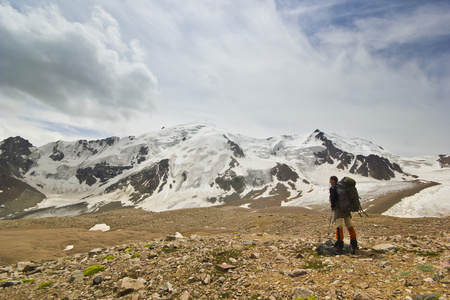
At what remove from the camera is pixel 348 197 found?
33.7 feet

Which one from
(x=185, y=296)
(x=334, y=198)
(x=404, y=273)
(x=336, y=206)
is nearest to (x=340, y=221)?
(x=336, y=206)

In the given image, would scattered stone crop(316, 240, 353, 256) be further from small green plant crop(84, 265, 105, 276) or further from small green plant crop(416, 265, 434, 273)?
small green plant crop(84, 265, 105, 276)

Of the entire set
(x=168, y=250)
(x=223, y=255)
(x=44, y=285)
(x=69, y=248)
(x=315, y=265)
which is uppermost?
(x=315, y=265)

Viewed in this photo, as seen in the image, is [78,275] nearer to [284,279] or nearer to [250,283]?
[250,283]

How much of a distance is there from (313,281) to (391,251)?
4.54m

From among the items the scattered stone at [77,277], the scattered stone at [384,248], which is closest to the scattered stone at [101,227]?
the scattered stone at [77,277]

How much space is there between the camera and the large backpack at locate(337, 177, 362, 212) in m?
10.1

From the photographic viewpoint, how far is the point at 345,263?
8047 millimetres

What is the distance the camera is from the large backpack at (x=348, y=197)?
1010cm

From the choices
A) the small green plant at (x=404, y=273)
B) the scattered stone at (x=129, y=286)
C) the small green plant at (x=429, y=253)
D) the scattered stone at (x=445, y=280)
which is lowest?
the scattered stone at (x=129, y=286)

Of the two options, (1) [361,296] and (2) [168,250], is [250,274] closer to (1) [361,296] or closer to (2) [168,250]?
(1) [361,296]

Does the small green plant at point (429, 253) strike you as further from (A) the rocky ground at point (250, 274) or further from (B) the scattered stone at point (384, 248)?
(B) the scattered stone at point (384, 248)

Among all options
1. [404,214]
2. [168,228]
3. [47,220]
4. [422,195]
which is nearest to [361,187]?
[422,195]

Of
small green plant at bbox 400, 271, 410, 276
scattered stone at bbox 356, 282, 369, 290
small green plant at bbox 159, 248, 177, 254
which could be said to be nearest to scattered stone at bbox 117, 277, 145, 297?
small green plant at bbox 159, 248, 177, 254
